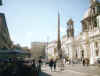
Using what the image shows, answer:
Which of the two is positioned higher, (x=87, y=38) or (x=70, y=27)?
(x=70, y=27)

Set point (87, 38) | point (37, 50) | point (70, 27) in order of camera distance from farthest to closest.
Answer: point (37, 50)
point (70, 27)
point (87, 38)

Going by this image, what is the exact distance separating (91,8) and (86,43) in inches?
634

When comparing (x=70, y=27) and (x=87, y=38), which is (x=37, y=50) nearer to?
(x=70, y=27)

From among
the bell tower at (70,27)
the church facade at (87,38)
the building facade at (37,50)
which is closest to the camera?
the church facade at (87,38)

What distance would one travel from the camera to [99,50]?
149 ft

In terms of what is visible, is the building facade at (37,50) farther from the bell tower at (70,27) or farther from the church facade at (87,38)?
the bell tower at (70,27)

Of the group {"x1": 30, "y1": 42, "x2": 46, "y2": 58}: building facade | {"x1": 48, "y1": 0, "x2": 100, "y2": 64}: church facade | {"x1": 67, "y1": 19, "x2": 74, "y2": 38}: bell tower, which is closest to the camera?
{"x1": 48, "y1": 0, "x2": 100, "y2": 64}: church facade

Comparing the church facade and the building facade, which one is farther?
the building facade

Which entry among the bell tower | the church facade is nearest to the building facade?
the church facade

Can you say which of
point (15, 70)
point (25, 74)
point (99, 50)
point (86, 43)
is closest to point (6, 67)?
point (15, 70)

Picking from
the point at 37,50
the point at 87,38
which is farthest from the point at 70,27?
the point at 37,50

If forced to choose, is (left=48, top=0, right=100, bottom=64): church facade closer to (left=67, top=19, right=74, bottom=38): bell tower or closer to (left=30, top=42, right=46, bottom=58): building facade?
(left=67, top=19, right=74, bottom=38): bell tower

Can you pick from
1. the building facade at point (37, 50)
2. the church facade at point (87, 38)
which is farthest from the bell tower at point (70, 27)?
the building facade at point (37, 50)

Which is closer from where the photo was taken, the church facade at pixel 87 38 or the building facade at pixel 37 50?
the church facade at pixel 87 38
